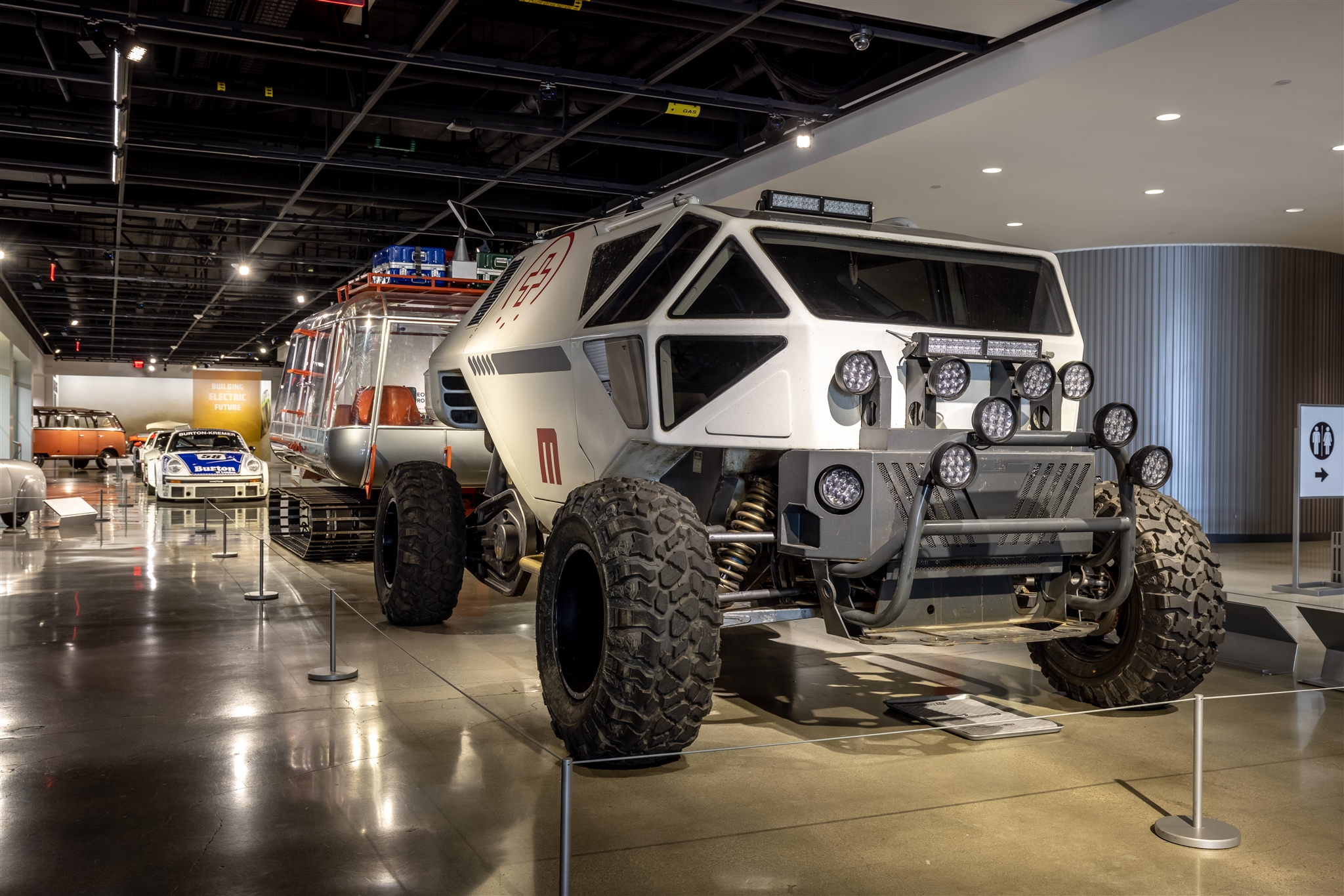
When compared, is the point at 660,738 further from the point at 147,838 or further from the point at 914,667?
the point at 914,667

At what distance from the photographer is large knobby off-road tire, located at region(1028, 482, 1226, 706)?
5012mm


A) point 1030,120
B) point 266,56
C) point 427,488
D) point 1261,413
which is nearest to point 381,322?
point 266,56

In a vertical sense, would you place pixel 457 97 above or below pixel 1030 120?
above

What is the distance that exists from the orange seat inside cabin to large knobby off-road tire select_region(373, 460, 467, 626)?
278 centimetres

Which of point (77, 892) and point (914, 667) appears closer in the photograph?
point (77, 892)

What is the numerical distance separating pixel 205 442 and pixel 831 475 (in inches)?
744

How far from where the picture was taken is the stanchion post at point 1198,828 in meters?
3.73

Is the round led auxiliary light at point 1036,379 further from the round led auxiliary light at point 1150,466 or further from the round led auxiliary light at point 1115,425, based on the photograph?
the round led auxiliary light at point 1150,466

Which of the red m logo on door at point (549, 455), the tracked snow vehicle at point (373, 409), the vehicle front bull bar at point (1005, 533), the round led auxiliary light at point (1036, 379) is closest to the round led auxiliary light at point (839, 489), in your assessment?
the vehicle front bull bar at point (1005, 533)

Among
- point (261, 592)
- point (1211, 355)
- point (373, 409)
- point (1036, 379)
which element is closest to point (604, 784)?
Result: point (1036, 379)

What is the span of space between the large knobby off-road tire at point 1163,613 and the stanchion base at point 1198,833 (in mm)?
1154

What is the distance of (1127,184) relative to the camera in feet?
37.5

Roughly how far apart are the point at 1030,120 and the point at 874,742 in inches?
254

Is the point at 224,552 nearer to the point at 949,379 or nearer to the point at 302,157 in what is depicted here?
the point at 302,157
